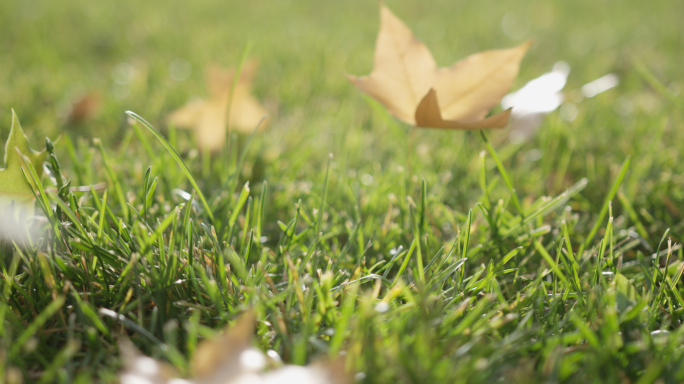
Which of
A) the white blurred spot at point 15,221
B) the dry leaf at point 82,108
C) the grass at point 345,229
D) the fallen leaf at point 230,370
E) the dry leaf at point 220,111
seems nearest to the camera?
the fallen leaf at point 230,370

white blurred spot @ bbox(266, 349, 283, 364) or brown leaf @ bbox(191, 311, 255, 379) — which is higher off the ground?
brown leaf @ bbox(191, 311, 255, 379)

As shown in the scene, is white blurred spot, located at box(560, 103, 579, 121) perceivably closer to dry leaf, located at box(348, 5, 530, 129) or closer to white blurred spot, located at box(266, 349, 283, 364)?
dry leaf, located at box(348, 5, 530, 129)

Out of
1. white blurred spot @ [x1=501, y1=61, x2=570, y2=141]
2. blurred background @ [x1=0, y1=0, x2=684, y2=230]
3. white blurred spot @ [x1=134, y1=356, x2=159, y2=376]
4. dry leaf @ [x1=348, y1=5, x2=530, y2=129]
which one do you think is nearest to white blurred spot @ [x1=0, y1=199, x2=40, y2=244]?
blurred background @ [x1=0, y1=0, x2=684, y2=230]

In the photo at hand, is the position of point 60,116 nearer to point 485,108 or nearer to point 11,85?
point 11,85

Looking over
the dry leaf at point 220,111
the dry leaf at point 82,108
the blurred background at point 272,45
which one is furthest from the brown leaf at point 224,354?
the dry leaf at point 82,108

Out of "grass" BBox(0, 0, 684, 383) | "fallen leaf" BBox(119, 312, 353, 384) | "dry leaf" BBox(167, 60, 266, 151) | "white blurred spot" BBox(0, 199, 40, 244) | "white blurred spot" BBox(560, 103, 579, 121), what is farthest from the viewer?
"white blurred spot" BBox(560, 103, 579, 121)

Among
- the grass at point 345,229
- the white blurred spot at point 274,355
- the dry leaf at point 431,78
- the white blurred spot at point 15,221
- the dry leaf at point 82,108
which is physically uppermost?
the dry leaf at point 431,78

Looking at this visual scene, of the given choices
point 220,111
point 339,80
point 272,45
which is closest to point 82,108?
point 220,111

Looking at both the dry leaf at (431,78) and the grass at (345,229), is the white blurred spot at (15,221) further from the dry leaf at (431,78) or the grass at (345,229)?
the dry leaf at (431,78)
